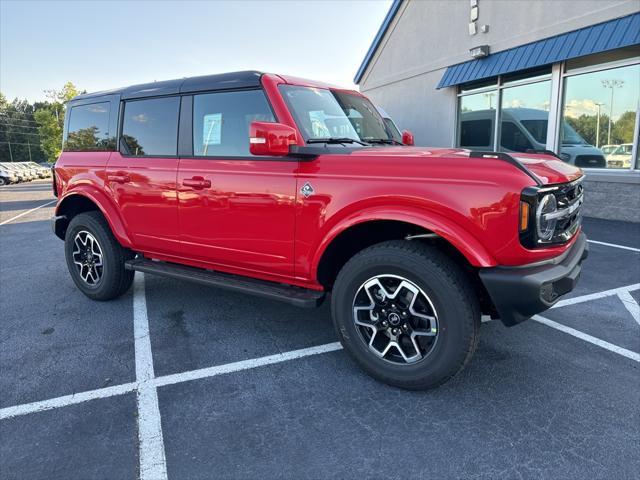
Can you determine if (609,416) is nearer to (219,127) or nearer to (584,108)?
(219,127)

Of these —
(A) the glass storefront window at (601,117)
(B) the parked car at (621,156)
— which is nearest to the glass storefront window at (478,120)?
(A) the glass storefront window at (601,117)

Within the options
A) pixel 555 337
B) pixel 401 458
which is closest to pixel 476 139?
pixel 555 337

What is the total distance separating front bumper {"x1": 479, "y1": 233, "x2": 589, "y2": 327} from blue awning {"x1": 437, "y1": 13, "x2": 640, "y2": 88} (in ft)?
25.2

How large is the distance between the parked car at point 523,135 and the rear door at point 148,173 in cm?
741

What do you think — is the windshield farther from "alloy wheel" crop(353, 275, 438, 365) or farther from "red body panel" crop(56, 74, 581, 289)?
"alloy wheel" crop(353, 275, 438, 365)

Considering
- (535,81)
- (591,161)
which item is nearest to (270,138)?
(591,161)

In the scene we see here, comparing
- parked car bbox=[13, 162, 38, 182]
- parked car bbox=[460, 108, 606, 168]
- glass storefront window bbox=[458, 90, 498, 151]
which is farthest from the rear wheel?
parked car bbox=[13, 162, 38, 182]

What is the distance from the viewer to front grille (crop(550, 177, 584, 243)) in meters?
2.57

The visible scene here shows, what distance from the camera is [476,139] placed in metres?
12.7

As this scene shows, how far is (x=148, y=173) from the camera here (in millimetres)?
3822

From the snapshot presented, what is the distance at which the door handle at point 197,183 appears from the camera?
341 centimetres

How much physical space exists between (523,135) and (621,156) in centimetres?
241

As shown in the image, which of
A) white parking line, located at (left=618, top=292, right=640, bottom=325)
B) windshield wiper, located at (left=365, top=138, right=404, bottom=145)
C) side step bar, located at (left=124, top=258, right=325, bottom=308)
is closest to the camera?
side step bar, located at (left=124, top=258, right=325, bottom=308)

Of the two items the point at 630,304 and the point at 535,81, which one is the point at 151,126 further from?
the point at 535,81
